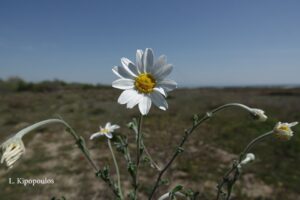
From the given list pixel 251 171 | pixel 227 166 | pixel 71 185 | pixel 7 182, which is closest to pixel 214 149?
pixel 227 166

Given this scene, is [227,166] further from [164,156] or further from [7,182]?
[7,182]

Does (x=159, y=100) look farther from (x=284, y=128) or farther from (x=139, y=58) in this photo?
(x=284, y=128)

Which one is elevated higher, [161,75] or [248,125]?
[161,75]

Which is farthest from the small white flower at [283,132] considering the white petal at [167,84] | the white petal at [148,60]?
the white petal at [148,60]

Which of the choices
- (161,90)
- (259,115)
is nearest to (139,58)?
(161,90)

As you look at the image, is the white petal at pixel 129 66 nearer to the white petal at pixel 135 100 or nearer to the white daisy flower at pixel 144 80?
the white daisy flower at pixel 144 80
